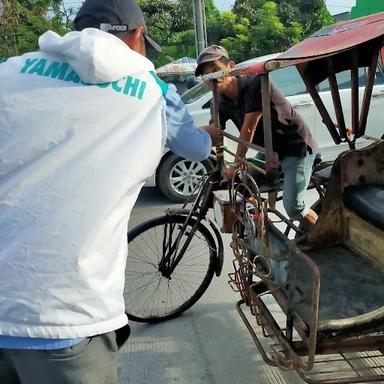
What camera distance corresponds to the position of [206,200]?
2932 millimetres

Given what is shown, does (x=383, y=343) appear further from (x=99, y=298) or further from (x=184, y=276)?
(x=184, y=276)

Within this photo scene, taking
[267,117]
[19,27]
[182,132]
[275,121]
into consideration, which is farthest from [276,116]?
[19,27]

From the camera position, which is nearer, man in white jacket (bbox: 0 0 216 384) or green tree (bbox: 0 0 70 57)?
man in white jacket (bbox: 0 0 216 384)

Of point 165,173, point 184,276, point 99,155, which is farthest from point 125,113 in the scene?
point 165,173

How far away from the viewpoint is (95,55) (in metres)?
1.29

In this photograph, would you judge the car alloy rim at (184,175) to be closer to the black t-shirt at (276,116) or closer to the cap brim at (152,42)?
the black t-shirt at (276,116)

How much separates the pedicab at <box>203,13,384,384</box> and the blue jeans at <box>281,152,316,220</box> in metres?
0.08

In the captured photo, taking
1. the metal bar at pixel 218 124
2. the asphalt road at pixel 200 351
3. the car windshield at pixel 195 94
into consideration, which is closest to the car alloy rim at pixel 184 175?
the car windshield at pixel 195 94

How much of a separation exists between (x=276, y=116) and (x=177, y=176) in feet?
9.15

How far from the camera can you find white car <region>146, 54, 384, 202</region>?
5676 mm

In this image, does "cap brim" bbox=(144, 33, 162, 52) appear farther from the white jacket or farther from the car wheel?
the car wheel

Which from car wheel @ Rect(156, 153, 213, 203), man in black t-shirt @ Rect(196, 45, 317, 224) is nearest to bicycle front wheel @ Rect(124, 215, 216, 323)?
man in black t-shirt @ Rect(196, 45, 317, 224)

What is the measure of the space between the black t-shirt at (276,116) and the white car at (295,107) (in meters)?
2.36

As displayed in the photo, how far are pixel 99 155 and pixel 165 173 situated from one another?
14.4 feet
